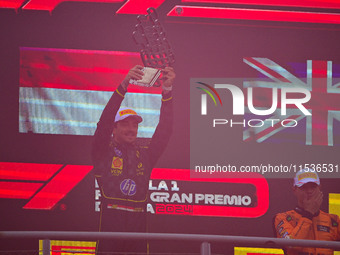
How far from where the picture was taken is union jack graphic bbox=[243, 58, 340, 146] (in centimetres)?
457

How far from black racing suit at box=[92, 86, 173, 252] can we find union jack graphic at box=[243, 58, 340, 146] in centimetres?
79

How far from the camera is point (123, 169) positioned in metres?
4.60

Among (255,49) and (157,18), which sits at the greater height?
(157,18)

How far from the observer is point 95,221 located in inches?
180

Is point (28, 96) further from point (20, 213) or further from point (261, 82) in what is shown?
point (261, 82)

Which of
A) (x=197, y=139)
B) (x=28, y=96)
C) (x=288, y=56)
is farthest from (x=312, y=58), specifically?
(x=28, y=96)

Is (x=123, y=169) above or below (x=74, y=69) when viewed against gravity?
below

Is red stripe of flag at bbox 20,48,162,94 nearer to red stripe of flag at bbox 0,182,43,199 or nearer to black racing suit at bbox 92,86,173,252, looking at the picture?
black racing suit at bbox 92,86,173,252

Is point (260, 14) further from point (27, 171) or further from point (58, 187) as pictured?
point (27, 171)

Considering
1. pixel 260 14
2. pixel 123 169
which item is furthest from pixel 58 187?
pixel 260 14

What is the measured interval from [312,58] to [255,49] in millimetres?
527

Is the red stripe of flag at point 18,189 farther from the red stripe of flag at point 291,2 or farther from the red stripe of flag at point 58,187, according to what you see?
the red stripe of flag at point 291,2

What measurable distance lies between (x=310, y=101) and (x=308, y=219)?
1119mm

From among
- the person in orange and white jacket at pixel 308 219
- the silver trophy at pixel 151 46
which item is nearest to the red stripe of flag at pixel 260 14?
the silver trophy at pixel 151 46
